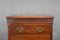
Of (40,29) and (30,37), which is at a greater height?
(40,29)

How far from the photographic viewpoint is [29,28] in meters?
1.69

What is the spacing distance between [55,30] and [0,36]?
1104 mm

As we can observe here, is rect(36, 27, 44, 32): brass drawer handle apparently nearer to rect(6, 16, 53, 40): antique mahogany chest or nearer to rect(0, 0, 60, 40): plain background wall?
rect(6, 16, 53, 40): antique mahogany chest

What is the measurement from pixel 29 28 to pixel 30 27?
21 millimetres

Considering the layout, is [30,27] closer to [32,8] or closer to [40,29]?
[40,29]

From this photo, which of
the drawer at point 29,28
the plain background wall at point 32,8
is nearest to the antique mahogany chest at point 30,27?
the drawer at point 29,28

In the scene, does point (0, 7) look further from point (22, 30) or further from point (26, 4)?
point (22, 30)

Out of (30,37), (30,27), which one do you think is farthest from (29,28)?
(30,37)

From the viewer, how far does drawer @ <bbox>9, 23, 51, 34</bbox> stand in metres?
1.68

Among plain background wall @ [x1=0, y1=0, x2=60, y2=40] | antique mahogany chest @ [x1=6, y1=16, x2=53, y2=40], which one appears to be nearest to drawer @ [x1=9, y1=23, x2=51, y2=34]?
antique mahogany chest @ [x1=6, y1=16, x2=53, y2=40]

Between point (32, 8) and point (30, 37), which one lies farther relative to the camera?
point (32, 8)

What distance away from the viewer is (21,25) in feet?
5.53

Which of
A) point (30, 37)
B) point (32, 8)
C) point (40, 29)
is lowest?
point (30, 37)

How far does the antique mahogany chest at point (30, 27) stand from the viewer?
1666 mm
